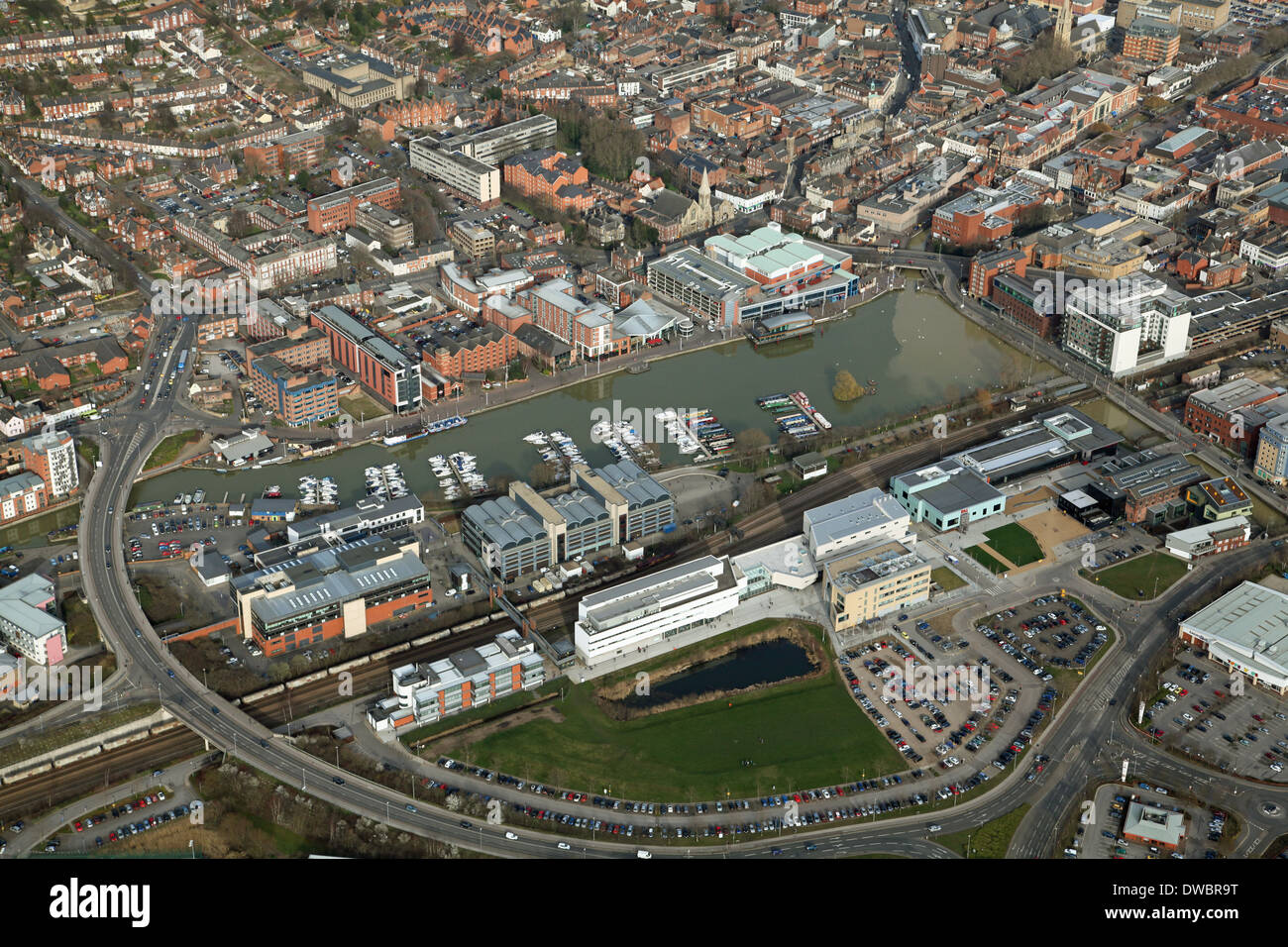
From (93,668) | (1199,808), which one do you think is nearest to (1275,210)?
(1199,808)

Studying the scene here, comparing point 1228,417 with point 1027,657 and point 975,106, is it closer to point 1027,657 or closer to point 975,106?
point 1027,657

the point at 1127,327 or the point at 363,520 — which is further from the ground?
the point at 1127,327

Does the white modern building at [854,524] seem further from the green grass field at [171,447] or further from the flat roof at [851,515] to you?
the green grass field at [171,447]

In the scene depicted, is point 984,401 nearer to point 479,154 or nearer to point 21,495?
point 479,154

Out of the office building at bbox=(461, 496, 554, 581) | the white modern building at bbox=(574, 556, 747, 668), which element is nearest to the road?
the white modern building at bbox=(574, 556, 747, 668)

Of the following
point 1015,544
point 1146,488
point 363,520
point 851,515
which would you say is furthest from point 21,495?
point 1146,488

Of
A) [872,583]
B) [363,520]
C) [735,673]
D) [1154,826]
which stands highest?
[363,520]

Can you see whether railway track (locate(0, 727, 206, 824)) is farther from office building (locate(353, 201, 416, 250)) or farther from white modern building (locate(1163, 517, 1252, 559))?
office building (locate(353, 201, 416, 250))
